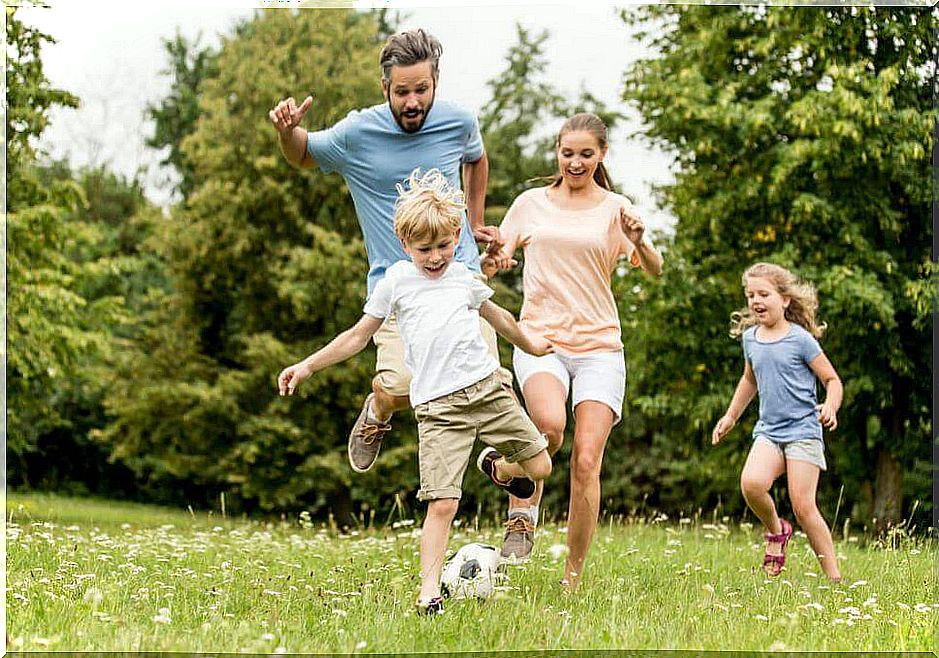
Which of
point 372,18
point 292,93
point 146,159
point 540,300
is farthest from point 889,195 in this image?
point 146,159

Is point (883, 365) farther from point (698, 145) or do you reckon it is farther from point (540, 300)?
point (540, 300)

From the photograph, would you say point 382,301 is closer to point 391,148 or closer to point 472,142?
point 391,148

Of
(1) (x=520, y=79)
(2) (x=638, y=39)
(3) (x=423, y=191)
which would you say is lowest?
(3) (x=423, y=191)

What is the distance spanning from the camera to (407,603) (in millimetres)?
4906

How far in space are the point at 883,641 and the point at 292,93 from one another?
19.8 meters

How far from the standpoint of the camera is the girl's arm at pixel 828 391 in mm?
6375

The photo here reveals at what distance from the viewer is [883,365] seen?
13.8 meters

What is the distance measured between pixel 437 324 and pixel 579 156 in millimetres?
1466

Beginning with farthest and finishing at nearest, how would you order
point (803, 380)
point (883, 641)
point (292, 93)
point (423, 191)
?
point (292, 93), point (803, 380), point (423, 191), point (883, 641)

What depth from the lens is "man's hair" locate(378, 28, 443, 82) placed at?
17.2ft

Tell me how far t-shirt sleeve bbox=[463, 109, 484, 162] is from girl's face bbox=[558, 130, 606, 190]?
0.41 metres

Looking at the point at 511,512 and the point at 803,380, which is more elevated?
the point at 803,380

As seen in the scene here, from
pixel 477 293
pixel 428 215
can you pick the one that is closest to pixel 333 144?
pixel 428 215

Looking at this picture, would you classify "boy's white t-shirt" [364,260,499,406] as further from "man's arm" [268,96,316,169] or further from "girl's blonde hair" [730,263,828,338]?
"girl's blonde hair" [730,263,828,338]
